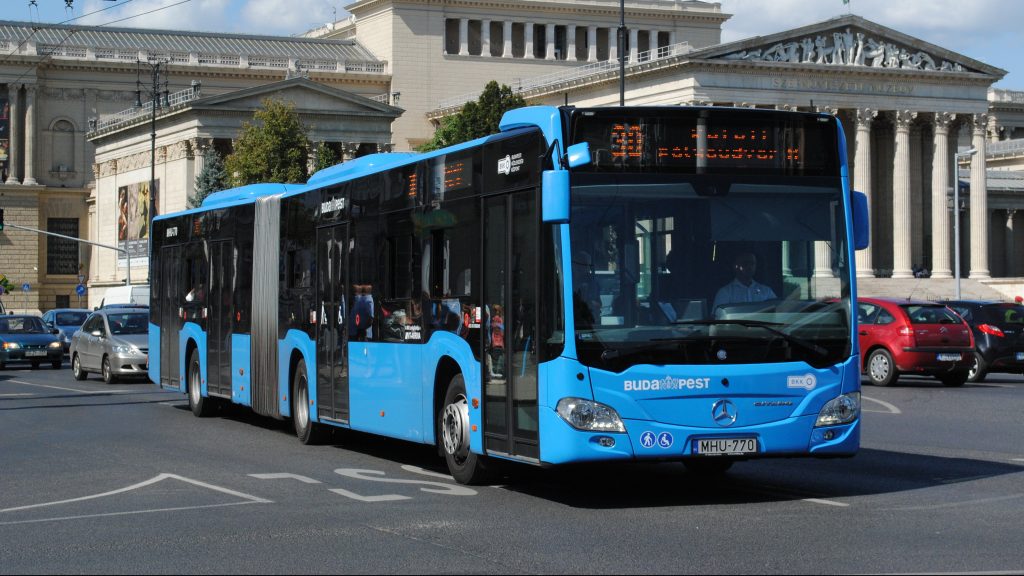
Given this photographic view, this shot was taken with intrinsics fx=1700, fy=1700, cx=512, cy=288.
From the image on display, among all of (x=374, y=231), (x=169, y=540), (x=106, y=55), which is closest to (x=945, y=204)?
(x=106, y=55)

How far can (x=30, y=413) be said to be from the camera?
82.7 feet

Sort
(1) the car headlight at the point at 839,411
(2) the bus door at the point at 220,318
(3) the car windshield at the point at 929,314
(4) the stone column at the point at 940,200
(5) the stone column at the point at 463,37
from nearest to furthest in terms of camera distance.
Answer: (1) the car headlight at the point at 839,411
(2) the bus door at the point at 220,318
(3) the car windshield at the point at 929,314
(4) the stone column at the point at 940,200
(5) the stone column at the point at 463,37

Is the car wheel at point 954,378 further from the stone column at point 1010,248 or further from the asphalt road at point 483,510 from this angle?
the stone column at point 1010,248

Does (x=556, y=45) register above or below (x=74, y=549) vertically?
above

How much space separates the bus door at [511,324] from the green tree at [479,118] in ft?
192

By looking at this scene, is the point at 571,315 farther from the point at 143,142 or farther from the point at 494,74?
the point at 494,74

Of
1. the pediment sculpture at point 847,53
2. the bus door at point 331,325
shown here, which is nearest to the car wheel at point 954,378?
the bus door at point 331,325

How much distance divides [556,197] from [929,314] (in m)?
19.9

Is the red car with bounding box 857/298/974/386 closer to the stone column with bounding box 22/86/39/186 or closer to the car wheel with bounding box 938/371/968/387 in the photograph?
the car wheel with bounding box 938/371/968/387

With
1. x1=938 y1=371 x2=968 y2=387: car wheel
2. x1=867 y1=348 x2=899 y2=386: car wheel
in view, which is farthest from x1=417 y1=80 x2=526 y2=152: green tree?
x1=938 y1=371 x2=968 y2=387: car wheel

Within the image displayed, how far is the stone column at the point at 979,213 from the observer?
91.7 m

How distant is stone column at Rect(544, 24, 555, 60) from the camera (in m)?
116

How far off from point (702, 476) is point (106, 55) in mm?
99071

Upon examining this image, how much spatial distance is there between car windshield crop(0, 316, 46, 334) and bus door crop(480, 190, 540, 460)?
108ft
